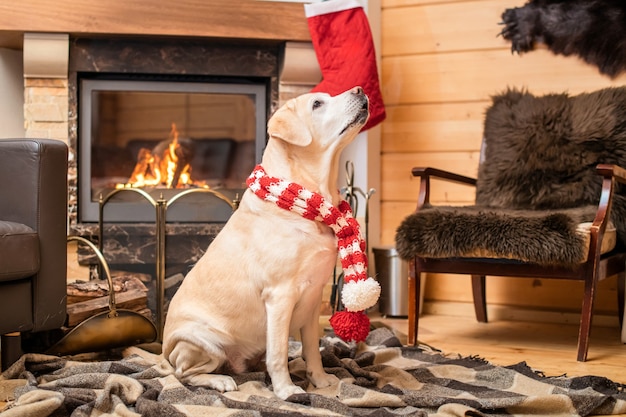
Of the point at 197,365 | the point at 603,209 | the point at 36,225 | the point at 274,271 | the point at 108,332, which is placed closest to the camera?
the point at 274,271

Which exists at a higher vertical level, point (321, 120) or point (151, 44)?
point (151, 44)

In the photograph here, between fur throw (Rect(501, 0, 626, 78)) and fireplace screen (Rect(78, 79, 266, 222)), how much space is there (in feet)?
4.15

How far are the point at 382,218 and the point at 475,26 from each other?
→ 1.06 meters

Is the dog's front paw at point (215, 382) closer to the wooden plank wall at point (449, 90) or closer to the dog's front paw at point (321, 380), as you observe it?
the dog's front paw at point (321, 380)

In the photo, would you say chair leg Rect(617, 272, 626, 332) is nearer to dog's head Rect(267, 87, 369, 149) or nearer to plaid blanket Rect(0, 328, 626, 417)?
plaid blanket Rect(0, 328, 626, 417)

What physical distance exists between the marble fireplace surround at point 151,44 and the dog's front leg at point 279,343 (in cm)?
138

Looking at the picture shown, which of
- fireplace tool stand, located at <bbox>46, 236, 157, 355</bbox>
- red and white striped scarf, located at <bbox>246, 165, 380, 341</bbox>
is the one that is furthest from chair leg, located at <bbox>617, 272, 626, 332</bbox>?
fireplace tool stand, located at <bbox>46, 236, 157, 355</bbox>

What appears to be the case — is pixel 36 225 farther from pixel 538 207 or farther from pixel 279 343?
pixel 538 207

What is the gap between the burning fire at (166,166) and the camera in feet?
12.1

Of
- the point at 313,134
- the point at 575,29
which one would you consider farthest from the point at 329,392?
the point at 575,29

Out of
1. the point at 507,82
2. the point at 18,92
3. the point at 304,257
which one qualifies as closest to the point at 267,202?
the point at 304,257

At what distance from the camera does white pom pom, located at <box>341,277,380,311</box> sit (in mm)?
2043

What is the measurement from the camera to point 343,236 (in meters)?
2.07

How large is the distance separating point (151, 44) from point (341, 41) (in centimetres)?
90
